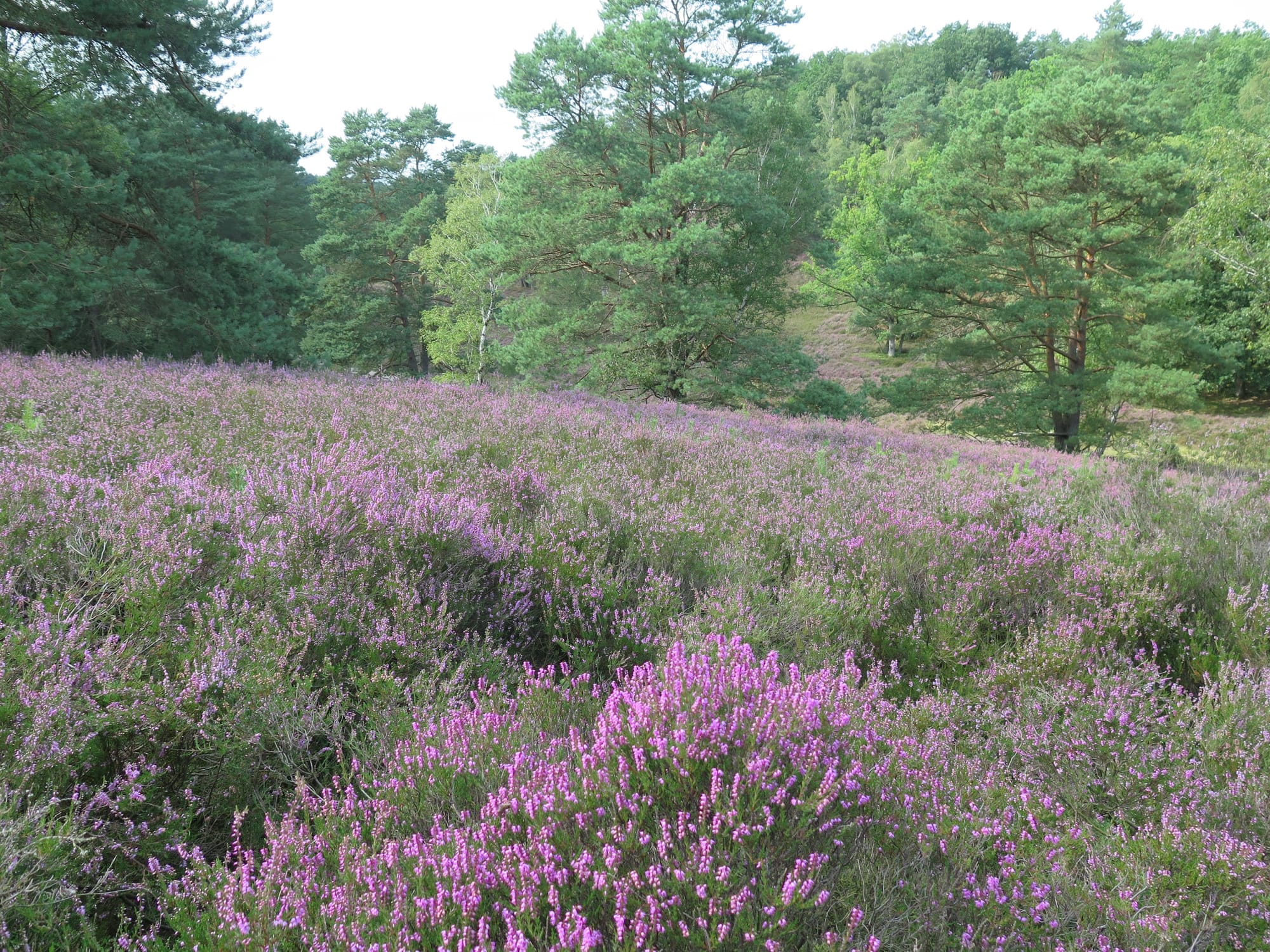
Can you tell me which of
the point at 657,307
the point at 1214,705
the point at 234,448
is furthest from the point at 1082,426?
the point at 234,448

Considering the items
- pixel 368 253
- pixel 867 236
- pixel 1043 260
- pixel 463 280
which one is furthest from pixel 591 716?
pixel 867 236

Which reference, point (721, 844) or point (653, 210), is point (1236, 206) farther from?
point (721, 844)

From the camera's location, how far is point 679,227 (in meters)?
15.6

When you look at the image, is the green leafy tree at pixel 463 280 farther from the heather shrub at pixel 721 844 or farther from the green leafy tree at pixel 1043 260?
the heather shrub at pixel 721 844

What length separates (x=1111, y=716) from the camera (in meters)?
2.26

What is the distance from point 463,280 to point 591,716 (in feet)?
93.1

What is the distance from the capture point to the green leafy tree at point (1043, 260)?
1892cm

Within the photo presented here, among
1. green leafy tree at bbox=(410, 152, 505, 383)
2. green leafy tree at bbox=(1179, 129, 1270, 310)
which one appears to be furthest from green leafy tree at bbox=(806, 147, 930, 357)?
green leafy tree at bbox=(410, 152, 505, 383)

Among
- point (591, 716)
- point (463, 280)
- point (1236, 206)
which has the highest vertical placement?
point (1236, 206)

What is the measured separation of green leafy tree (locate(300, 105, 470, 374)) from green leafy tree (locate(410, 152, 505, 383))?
1.06 metres

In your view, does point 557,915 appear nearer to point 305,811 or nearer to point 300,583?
point 305,811

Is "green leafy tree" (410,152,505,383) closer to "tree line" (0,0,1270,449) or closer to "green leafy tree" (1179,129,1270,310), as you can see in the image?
"tree line" (0,0,1270,449)

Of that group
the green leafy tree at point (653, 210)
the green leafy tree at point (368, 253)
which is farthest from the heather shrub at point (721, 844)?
the green leafy tree at point (368, 253)

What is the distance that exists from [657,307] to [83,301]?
1118 centimetres
